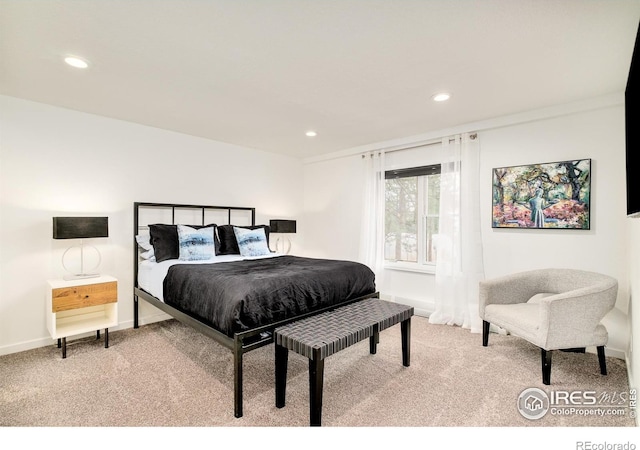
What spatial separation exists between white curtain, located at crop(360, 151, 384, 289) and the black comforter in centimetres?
122

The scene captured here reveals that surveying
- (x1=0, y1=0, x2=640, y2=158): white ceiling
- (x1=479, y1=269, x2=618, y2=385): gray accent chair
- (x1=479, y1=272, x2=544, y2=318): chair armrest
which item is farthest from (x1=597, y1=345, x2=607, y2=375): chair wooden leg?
(x1=0, y1=0, x2=640, y2=158): white ceiling

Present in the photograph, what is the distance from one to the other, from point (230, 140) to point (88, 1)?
2.80 meters

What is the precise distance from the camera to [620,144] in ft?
9.39

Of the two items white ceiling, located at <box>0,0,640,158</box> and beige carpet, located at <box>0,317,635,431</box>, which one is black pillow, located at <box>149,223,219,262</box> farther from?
white ceiling, located at <box>0,0,640,158</box>

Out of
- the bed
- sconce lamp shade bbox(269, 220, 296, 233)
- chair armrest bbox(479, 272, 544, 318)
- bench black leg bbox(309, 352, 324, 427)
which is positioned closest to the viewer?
bench black leg bbox(309, 352, 324, 427)

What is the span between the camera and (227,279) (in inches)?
96.3

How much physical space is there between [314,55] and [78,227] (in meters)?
2.70

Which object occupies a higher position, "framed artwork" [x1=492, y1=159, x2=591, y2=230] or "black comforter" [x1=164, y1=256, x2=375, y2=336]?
"framed artwork" [x1=492, y1=159, x2=591, y2=230]

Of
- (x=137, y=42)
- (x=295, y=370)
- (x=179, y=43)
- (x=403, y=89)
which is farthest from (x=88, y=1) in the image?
(x=295, y=370)

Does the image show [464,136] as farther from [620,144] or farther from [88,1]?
[88,1]

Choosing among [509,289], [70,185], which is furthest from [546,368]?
[70,185]

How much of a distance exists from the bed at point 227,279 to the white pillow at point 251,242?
0.04 ft

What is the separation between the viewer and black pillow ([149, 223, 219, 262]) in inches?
135
